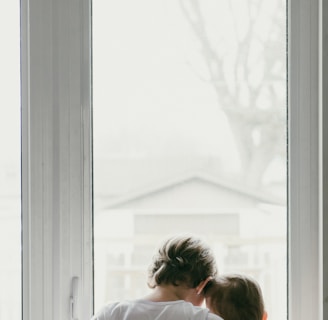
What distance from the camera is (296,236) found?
5.82ft

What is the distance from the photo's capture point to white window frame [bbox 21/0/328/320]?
175cm

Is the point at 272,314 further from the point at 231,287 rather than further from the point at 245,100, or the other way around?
the point at 245,100

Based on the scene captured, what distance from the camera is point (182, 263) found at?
64.5 inches

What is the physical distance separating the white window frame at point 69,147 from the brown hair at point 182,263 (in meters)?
0.24

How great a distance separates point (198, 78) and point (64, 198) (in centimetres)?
50

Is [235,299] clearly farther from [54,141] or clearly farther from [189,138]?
[54,141]

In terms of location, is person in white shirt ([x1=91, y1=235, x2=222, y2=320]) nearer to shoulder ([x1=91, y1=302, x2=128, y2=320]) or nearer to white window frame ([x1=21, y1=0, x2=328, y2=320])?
shoulder ([x1=91, y1=302, x2=128, y2=320])

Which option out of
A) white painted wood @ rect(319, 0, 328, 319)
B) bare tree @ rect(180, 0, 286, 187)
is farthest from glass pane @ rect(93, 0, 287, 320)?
white painted wood @ rect(319, 0, 328, 319)

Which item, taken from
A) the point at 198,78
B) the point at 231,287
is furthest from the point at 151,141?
the point at 231,287

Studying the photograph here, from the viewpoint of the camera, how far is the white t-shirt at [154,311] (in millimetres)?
1568

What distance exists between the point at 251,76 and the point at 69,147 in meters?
0.54

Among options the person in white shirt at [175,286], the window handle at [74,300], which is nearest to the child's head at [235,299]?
the person in white shirt at [175,286]

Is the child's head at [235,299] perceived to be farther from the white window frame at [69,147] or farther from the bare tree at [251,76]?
the bare tree at [251,76]

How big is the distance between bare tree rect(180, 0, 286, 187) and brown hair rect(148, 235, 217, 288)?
0.86 feet
